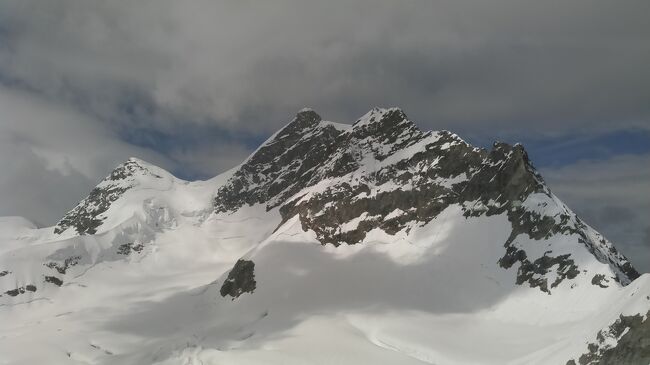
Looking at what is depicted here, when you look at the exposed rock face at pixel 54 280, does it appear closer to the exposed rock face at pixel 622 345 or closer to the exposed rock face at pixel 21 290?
the exposed rock face at pixel 21 290

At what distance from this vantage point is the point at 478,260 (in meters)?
98.6

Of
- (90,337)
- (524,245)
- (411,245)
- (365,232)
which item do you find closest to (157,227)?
(90,337)

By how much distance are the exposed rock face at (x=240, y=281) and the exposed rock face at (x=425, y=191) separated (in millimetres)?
19251

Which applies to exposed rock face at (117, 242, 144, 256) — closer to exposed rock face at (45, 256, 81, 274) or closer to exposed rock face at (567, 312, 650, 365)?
exposed rock face at (45, 256, 81, 274)

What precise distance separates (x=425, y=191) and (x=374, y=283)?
93.6 feet

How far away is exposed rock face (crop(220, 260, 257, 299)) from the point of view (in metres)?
123

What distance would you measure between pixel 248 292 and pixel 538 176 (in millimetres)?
64598

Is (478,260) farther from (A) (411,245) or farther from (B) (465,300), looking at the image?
(A) (411,245)

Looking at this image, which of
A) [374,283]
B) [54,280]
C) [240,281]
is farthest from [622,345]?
[54,280]

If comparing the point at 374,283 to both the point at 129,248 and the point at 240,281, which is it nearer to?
the point at 240,281

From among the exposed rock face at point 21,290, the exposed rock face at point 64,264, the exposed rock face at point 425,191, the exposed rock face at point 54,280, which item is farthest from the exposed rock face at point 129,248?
the exposed rock face at point 425,191

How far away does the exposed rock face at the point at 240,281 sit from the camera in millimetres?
122812

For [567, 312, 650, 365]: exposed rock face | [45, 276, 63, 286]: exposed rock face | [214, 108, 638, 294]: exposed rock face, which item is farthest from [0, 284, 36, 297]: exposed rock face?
[567, 312, 650, 365]: exposed rock face

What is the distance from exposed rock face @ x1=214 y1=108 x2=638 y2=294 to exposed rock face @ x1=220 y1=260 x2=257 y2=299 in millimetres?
19251
